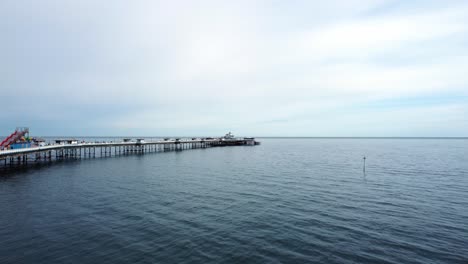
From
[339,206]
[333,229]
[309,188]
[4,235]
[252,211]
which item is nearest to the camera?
[4,235]

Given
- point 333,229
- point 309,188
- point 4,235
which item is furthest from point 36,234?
point 309,188

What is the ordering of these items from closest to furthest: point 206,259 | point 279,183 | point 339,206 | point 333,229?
point 206,259, point 333,229, point 339,206, point 279,183

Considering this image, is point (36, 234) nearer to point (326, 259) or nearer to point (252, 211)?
point (252, 211)

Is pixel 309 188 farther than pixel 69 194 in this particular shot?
Yes

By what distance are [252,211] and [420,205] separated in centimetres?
1615

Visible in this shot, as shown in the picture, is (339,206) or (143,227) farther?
(339,206)

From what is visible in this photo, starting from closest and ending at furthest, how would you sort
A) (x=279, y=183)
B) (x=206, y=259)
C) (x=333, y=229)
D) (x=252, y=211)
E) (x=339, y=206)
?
(x=206, y=259)
(x=333, y=229)
(x=252, y=211)
(x=339, y=206)
(x=279, y=183)

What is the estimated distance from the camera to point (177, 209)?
20.3m

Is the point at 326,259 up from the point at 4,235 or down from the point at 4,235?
down

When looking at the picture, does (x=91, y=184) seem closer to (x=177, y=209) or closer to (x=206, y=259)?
(x=177, y=209)

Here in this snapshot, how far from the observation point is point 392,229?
634 inches

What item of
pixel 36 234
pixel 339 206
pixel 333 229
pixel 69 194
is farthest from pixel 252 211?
pixel 69 194

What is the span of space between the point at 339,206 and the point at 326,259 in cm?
1022

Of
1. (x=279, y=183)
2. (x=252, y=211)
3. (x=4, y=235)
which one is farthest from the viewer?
(x=279, y=183)
